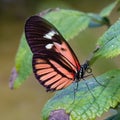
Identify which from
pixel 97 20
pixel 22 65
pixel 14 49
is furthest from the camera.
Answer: pixel 14 49

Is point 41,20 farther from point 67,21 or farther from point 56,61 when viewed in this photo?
point 67,21

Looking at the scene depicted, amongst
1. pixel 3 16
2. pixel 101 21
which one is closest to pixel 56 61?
pixel 101 21

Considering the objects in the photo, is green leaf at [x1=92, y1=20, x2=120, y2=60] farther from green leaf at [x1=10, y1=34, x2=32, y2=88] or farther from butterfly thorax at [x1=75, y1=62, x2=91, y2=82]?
green leaf at [x1=10, y1=34, x2=32, y2=88]

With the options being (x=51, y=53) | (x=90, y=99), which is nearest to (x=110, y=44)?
(x=90, y=99)

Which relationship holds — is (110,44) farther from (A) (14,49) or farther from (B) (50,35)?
(A) (14,49)

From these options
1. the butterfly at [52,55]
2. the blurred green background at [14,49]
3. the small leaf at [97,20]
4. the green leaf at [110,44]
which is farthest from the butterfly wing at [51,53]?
the blurred green background at [14,49]

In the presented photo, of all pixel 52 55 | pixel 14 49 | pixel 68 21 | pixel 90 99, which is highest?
pixel 14 49

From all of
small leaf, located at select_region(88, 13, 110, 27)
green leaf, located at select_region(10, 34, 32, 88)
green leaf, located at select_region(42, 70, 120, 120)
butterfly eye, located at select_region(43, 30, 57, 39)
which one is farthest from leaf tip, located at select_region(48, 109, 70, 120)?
small leaf, located at select_region(88, 13, 110, 27)
